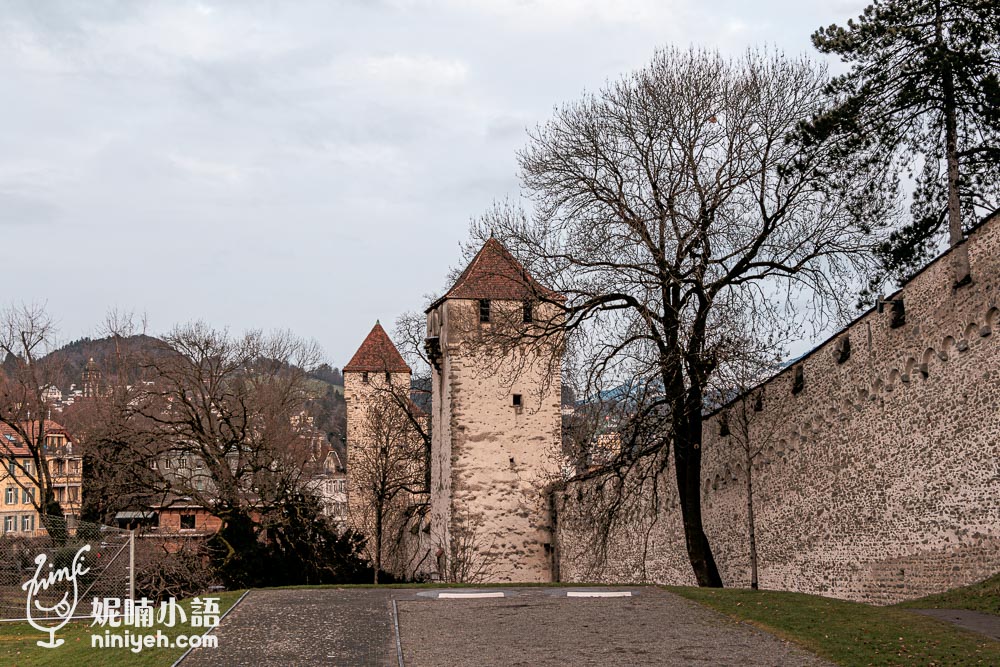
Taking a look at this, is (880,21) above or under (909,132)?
above

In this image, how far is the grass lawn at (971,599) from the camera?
1366 centimetres

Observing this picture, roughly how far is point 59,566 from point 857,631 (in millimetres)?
14881

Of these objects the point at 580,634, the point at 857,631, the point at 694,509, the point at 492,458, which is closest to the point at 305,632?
the point at 580,634

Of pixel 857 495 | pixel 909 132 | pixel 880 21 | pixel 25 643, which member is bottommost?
pixel 25 643

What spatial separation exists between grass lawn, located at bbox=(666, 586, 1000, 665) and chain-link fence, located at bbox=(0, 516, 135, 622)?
10715 millimetres

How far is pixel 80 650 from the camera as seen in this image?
14195 mm

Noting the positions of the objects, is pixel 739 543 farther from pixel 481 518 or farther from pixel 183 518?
pixel 183 518

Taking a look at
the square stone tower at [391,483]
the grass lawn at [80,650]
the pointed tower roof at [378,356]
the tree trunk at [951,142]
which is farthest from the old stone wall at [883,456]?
the pointed tower roof at [378,356]

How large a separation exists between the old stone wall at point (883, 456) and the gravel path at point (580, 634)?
12.6 ft

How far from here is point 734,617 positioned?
1396 cm

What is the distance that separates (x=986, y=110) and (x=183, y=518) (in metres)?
41.9

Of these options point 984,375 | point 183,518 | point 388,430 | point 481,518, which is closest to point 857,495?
point 984,375

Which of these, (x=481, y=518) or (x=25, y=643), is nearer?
(x=25, y=643)

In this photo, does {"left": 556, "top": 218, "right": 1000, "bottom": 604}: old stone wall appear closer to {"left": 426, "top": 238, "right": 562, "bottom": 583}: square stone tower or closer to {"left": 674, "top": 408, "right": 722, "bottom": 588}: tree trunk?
{"left": 674, "top": 408, "right": 722, "bottom": 588}: tree trunk
